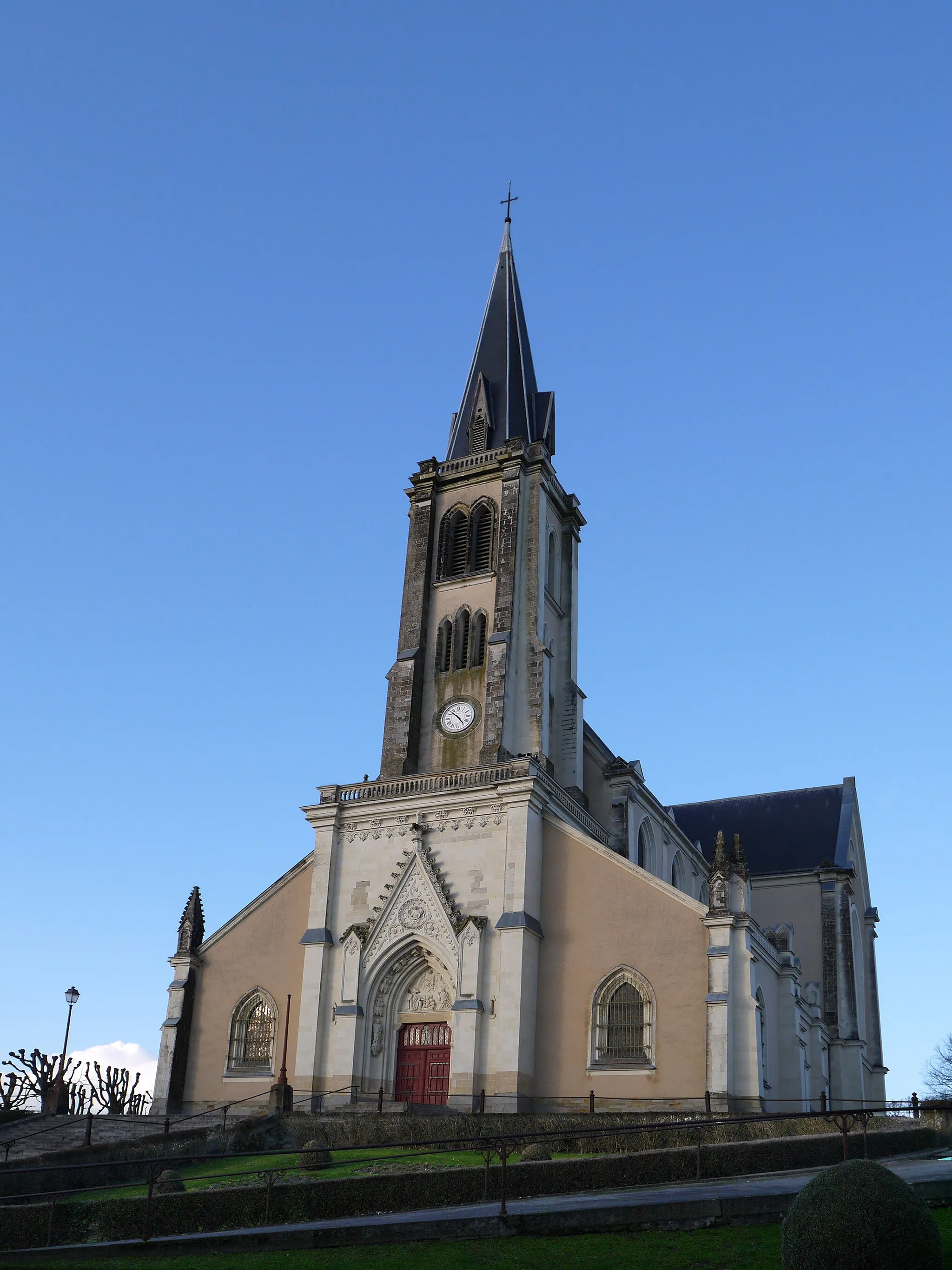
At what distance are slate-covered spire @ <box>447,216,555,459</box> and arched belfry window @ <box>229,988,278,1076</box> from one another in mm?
20879

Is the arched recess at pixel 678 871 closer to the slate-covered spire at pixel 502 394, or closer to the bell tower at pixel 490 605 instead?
the bell tower at pixel 490 605

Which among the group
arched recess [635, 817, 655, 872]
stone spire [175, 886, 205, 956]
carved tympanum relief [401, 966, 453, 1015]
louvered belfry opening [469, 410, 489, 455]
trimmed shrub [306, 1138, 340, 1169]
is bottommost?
trimmed shrub [306, 1138, 340, 1169]

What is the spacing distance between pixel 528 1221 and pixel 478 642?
2814 cm

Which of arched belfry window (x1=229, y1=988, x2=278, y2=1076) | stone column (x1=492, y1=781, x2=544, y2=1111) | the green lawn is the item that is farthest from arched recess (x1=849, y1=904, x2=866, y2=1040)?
the green lawn

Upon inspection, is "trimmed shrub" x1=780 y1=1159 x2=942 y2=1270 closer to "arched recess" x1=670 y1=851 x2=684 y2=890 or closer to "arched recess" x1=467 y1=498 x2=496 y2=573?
"arched recess" x1=467 y1=498 x2=496 y2=573

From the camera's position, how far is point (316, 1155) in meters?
23.4

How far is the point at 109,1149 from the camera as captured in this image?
87.8 ft

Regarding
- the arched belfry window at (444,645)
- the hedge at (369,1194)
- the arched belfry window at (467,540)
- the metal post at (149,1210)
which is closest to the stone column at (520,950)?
the arched belfry window at (444,645)

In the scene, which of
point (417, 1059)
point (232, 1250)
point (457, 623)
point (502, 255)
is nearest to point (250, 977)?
point (417, 1059)

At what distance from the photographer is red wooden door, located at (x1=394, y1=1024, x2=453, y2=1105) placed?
1383 inches

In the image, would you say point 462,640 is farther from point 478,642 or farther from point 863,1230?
point 863,1230

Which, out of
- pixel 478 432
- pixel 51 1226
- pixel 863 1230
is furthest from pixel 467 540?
pixel 863 1230

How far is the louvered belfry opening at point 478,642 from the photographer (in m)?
41.8

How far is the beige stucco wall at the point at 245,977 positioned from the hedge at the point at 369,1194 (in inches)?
750
